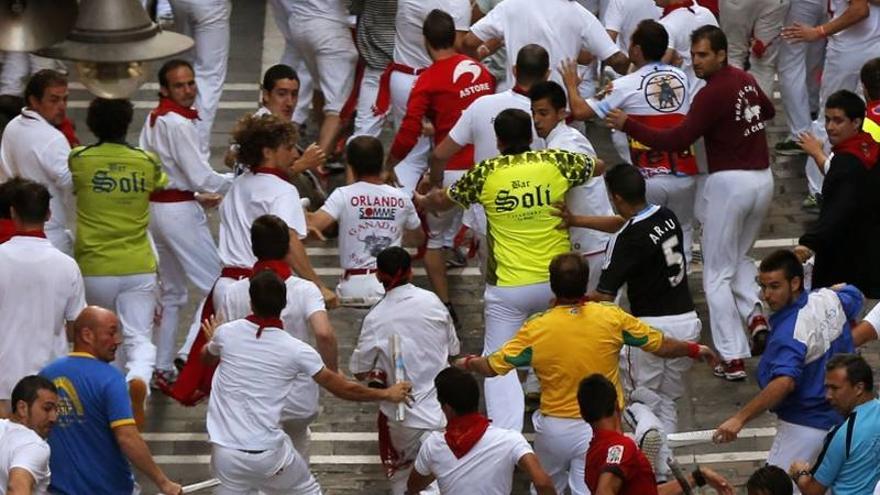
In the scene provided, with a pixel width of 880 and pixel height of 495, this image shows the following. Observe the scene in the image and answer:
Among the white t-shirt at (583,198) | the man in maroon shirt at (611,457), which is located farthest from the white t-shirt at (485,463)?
the white t-shirt at (583,198)

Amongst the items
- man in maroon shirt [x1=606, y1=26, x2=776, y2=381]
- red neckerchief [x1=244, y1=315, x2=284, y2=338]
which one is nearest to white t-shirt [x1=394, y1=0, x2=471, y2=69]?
man in maroon shirt [x1=606, y1=26, x2=776, y2=381]

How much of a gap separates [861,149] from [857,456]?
3096mm

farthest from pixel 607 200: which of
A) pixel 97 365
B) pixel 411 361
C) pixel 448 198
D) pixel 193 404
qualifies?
pixel 97 365

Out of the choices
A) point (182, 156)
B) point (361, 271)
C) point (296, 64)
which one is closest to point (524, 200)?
point (361, 271)

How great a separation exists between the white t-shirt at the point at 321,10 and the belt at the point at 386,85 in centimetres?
57

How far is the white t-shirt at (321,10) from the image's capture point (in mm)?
17094

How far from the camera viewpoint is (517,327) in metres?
13.9

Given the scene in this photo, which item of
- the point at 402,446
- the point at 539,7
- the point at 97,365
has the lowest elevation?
the point at 402,446

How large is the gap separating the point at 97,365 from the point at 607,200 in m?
3.94

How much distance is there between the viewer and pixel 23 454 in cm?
1086

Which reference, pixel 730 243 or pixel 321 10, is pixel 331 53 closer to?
pixel 321 10

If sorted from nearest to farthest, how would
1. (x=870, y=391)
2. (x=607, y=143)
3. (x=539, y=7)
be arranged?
(x=870, y=391)
(x=539, y=7)
(x=607, y=143)

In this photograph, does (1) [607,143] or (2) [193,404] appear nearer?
(2) [193,404]

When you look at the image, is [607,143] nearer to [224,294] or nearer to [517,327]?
[517,327]
